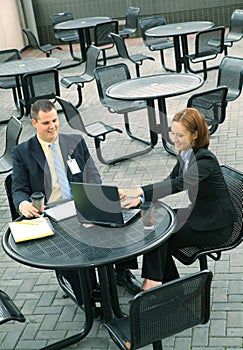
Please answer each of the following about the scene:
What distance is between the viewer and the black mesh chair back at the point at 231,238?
4.26 meters

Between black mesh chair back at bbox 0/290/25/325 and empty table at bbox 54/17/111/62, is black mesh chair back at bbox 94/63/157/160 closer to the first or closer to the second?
black mesh chair back at bbox 0/290/25/325

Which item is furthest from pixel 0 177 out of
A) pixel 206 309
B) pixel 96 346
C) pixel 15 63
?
pixel 206 309

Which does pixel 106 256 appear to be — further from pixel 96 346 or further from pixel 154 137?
pixel 154 137

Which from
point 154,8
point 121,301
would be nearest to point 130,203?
point 121,301

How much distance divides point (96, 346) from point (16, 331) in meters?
0.64

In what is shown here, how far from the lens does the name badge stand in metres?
4.73

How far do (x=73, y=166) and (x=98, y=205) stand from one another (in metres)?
0.97

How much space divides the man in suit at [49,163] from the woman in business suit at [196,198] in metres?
0.45

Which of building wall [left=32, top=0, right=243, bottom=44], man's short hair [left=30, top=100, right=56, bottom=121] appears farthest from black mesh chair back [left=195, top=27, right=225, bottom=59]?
man's short hair [left=30, top=100, right=56, bottom=121]

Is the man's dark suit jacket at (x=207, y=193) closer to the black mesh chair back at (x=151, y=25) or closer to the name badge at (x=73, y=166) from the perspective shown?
the name badge at (x=73, y=166)

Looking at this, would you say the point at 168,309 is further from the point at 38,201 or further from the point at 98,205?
the point at 38,201

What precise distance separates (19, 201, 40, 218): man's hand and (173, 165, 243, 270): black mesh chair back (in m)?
1.00

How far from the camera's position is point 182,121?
4.26m

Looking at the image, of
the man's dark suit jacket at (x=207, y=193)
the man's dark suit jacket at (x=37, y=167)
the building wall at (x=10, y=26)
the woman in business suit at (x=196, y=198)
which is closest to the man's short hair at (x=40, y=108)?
the man's dark suit jacket at (x=37, y=167)
